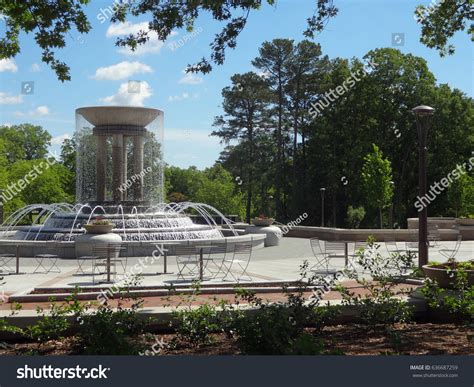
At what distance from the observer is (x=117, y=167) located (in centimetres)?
2639

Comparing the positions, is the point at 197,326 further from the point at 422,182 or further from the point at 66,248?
the point at 66,248

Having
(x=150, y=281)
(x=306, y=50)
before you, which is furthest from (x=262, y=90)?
(x=150, y=281)

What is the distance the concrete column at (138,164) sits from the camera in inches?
1030

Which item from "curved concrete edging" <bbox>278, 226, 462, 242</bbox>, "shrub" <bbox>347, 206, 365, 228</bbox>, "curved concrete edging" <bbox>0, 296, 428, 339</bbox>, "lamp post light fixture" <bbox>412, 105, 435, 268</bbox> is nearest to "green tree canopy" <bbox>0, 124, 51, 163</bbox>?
"shrub" <bbox>347, 206, 365, 228</bbox>

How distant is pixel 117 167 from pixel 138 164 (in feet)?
3.28

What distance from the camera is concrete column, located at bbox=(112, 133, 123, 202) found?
2614 centimetres

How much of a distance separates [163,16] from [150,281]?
6241mm

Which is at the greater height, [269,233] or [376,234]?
[269,233]

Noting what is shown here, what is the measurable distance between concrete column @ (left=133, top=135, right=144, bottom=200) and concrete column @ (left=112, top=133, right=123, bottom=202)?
0.69 meters

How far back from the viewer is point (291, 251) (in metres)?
22.4

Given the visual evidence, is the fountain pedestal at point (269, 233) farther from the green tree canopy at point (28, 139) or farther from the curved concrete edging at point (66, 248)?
the green tree canopy at point (28, 139)

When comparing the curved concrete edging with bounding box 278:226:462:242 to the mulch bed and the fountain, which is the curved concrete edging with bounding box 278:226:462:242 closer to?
the fountain

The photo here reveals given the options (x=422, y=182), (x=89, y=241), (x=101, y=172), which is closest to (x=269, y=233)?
(x=101, y=172)

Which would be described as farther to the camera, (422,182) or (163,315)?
(422,182)
